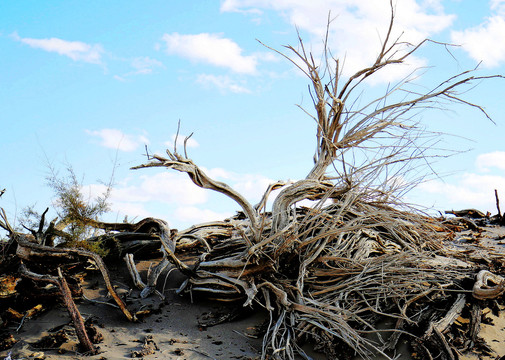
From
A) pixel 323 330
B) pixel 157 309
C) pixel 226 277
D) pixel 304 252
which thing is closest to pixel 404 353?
pixel 323 330

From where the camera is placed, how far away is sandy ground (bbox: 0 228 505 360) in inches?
173

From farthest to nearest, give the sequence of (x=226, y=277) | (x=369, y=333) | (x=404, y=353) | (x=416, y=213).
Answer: (x=416, y=213) → (x=226, y=277) → (x=369, y=333) → (x=404, y=353)

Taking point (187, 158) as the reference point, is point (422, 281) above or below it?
below

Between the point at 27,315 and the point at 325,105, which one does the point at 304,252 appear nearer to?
the point at 325,105

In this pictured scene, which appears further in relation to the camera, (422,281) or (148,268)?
(148,268)

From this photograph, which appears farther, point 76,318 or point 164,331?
point 164,331

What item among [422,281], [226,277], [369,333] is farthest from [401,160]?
[226,277]

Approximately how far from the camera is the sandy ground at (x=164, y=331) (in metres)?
4.39

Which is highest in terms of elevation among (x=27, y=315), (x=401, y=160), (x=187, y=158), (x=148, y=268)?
(x=401, y=160)

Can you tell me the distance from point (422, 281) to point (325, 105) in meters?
2.16

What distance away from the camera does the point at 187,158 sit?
4992 millimetres

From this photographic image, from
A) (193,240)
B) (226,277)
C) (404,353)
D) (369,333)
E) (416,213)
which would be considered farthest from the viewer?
(193,240)

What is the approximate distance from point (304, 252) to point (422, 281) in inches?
49.0

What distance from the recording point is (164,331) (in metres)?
4.92
